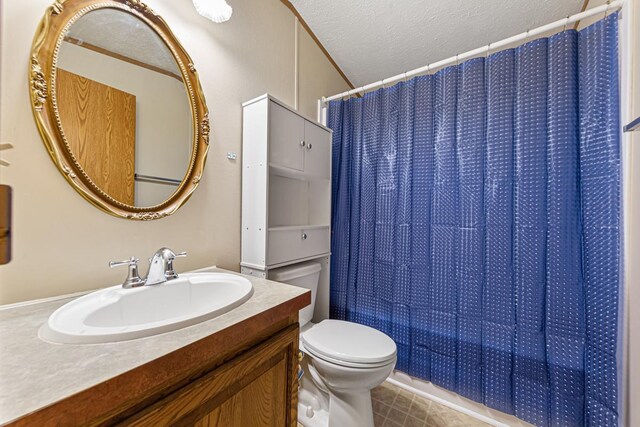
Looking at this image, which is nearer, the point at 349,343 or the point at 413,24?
the point at 349,343

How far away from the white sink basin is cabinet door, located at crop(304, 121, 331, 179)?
85 centimetres

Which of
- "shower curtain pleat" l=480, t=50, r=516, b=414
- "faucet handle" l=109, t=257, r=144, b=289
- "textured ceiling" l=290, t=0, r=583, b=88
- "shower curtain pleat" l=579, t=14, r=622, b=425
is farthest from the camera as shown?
"textured ceiling" l=290, t=0, r=583, b=88

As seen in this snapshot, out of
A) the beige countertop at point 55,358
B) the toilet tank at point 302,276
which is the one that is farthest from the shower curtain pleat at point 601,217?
the beige countertop at point 55,358

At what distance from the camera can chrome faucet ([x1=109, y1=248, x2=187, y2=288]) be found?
795 millimetres

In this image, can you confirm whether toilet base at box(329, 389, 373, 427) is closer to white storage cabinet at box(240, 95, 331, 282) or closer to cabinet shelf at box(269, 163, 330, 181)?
white storage cabinet at box(240, 95, 331, 282)

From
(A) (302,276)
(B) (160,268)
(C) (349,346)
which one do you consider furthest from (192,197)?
(C) (349,346)

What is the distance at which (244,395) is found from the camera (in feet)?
1.97

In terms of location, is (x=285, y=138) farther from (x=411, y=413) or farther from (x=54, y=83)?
(x=411, y=413)

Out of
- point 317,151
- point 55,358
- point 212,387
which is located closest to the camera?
point 55,358

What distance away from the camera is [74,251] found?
78cm

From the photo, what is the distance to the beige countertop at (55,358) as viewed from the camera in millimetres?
339

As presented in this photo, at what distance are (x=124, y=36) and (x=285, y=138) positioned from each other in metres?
0.72

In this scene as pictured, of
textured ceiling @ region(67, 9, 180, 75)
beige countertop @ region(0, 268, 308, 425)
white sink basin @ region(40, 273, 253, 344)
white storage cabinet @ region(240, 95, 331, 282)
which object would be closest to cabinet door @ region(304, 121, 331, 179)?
white storage cabinet @ region(240, 95, 331, 282)

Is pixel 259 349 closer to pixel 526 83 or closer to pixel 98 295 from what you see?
pixel 98 295
